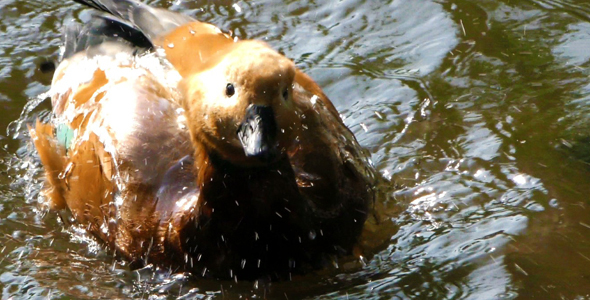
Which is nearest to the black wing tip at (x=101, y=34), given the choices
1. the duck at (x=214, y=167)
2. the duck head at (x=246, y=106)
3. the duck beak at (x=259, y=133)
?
the duck at (x=214, y=167)

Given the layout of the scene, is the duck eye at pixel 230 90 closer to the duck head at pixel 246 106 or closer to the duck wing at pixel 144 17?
the duck head at pixel 246 106

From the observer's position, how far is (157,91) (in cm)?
488

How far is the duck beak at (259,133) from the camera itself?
355 centimetres

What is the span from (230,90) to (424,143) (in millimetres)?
1766

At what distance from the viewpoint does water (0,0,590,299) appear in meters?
4.00

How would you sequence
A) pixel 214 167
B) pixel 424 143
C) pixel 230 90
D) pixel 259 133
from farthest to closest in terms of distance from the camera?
pixel 424 143 < pixel 214 167 < pixel 230 90 < pixel 259 133

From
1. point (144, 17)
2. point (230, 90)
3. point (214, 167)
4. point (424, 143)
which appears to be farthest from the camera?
point (144, 17)

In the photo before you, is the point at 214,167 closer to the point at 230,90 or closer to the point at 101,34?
the point at 230,90

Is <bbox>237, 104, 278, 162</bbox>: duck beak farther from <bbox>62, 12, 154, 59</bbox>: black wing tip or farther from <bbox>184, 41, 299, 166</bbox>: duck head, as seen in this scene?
<bbox>62, 12, 154, 59</bbox>: black wing tip

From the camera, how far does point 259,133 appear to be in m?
3.55

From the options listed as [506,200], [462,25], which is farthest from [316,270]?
[462,25]

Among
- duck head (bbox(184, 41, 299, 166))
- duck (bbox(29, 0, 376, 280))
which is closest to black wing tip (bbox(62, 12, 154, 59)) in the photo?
duck (bbox(29, 0, 376, 280))

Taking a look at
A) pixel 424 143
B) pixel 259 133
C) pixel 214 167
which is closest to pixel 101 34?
pixel 214 167

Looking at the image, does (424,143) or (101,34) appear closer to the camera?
(424,143)
